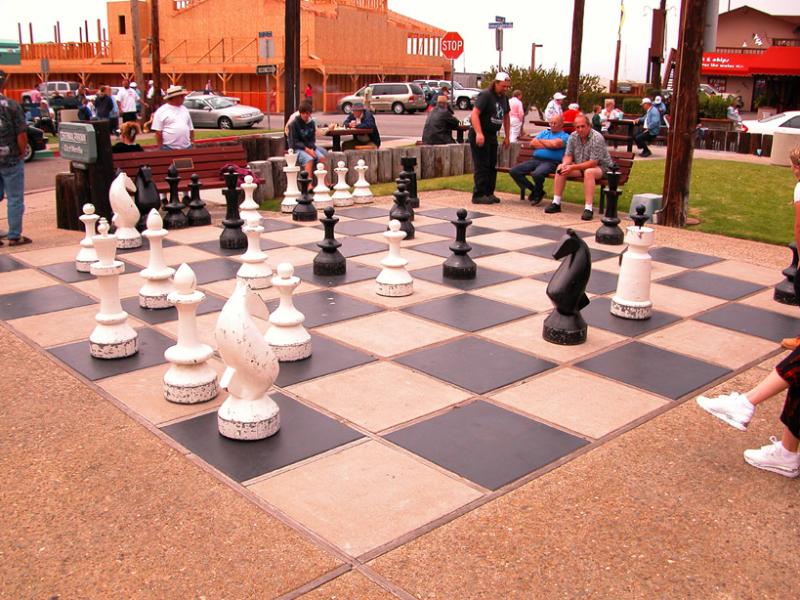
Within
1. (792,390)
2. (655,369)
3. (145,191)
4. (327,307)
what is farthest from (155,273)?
(792,390)

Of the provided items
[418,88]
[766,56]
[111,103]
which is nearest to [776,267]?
[111,103]

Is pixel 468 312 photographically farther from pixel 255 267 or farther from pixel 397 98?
pixel 397 98

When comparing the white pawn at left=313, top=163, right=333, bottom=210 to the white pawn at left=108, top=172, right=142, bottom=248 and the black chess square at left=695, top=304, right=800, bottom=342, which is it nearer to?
the white pawn at left=108, top=172, right=142, bottom=248

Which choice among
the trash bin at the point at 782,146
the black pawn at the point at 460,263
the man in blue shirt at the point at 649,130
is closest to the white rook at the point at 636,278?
the black pawn at the point at 460,263

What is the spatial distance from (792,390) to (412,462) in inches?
70.5

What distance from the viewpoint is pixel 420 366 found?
517cm

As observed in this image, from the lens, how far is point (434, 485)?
3.68m

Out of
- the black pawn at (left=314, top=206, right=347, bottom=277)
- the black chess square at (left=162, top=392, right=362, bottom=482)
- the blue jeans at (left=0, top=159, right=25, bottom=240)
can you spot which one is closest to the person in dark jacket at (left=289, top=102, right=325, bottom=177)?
the blue jeans at (left=0, top=159, right=25, bottom=240)

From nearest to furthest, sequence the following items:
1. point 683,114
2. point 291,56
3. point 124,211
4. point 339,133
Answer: point 124,211 → point 683,114 → point 339,133 → point 291,56

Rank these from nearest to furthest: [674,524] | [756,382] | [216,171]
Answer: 1. [674,524]
2. [756,382]
3. [216,171]

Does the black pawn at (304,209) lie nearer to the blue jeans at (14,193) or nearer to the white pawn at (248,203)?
the white pawn at (248,203)

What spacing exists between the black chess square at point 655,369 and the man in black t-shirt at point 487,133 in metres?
5.86

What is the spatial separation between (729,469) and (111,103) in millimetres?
24166

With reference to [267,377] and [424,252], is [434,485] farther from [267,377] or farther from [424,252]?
[424,252]
